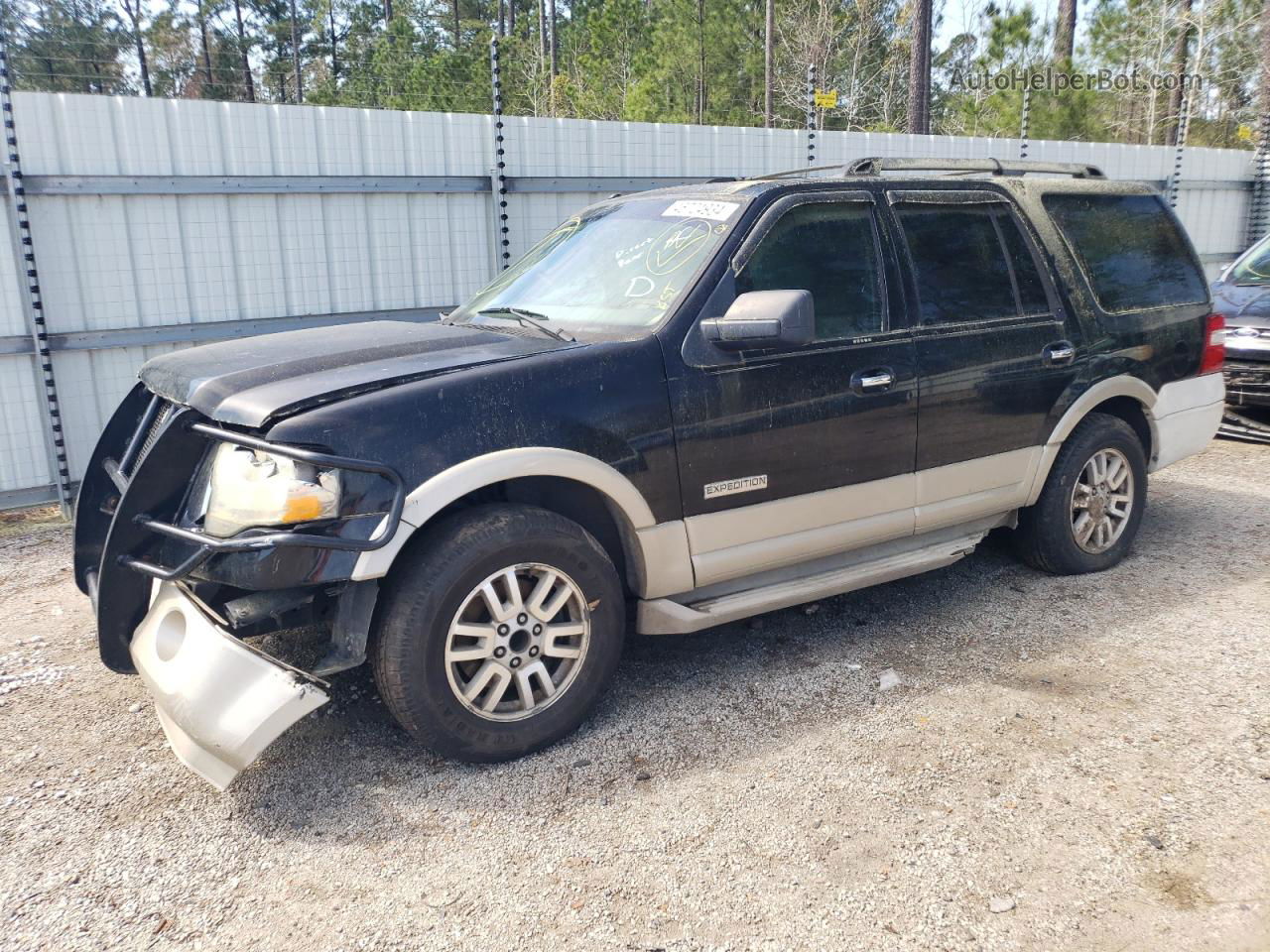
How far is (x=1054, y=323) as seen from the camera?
4625 mm

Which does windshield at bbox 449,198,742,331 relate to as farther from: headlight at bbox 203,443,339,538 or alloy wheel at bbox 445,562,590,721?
headlight at bbox 203,443,339,538

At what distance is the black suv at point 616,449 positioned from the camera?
120 inches

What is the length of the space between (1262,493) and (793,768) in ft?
16.4

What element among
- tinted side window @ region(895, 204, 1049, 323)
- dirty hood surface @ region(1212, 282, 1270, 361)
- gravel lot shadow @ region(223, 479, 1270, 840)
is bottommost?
gravel lot shadow @ region(223, 479, 1270, 840)

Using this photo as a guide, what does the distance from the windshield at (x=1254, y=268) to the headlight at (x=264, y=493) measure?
27.7ft

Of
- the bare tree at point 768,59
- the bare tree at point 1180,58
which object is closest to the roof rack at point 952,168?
the bare tree at point 768,59

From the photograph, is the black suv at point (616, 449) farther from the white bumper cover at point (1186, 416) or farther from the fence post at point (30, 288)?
the fence post at point (30, 288)

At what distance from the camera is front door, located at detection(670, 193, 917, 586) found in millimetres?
3648

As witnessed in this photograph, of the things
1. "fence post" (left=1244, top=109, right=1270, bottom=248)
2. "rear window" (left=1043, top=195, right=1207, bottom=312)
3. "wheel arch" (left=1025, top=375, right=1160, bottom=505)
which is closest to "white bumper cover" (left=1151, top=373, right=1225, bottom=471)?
"wheel arch" (left=1025, top=375, right=1160, bottom=505)

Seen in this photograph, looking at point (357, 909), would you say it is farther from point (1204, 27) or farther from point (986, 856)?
point (1204, 27)

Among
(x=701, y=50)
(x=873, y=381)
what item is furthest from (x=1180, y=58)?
(x=873, y=381)

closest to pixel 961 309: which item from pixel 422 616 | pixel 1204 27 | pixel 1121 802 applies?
pixel 1121 802

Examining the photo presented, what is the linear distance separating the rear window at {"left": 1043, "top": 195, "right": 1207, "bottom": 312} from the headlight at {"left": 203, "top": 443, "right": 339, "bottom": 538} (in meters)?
3.74

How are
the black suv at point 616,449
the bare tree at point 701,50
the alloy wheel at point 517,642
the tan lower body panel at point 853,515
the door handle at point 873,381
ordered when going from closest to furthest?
the black suv at point 616,449 < the alloy wheel at point 517,642 < the tan lower body panel at point 853,515 < the door handle at point 873,381 < the bare tree at point 701,50
